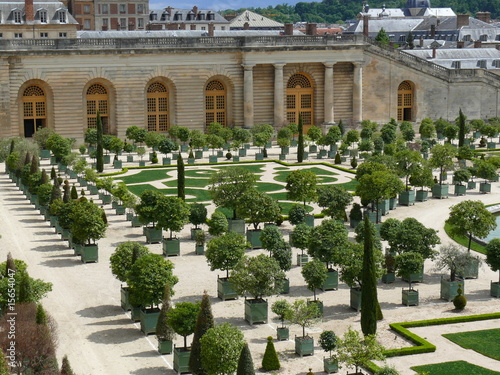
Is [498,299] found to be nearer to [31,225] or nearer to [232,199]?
[232,199]

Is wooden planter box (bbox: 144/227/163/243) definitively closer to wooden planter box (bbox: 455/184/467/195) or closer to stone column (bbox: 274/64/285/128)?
wooden planter box (bbox: 455/184/467/195)

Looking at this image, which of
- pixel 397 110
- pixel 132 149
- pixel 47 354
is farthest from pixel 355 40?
pixel 47 354

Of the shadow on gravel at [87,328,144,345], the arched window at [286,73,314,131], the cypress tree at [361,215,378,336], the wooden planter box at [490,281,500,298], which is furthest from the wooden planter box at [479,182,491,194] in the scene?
the shadow on gravel at [87,328,144,345]

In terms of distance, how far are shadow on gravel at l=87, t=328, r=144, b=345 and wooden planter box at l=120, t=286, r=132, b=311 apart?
1622 mm

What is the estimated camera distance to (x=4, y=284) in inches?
1310

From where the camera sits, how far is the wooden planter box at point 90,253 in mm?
44344

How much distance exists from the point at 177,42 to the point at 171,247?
39694 mm

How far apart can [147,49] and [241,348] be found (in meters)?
54.8

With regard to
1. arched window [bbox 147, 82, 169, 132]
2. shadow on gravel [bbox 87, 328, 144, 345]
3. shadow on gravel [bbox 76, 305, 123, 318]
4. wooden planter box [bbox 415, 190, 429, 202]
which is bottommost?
shadow on gravel [bbox 87, 328, 144, 345]

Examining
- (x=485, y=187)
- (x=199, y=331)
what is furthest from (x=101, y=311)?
(x=485, y=187)

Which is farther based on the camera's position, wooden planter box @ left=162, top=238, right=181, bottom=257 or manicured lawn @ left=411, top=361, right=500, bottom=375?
wooden planter box @ left=162, top=238, right=181, bottom=257

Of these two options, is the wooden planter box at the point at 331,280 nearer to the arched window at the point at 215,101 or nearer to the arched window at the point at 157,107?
the arched window at the point at 157,107

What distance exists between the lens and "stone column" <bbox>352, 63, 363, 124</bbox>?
287ft

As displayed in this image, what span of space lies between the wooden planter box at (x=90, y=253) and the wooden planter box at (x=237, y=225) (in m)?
7.94
